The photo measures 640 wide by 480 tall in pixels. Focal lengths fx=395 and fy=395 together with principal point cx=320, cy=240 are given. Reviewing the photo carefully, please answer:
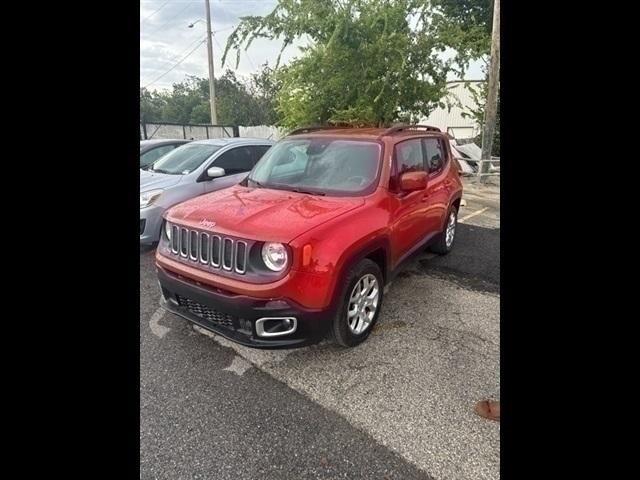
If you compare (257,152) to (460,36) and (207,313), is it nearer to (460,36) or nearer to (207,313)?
(207,313)

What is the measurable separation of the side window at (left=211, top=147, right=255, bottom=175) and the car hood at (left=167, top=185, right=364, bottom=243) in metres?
3.18

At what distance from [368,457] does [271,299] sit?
111cm

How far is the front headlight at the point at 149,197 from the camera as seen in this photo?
5.55m

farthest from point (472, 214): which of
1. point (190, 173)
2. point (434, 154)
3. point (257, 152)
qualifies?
point (190, 173)

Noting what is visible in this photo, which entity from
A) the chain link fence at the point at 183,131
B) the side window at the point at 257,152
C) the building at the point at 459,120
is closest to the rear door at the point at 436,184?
the side window at the point at 257,152

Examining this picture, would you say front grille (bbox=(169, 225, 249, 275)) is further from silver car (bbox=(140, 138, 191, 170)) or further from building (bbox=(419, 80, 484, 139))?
building (bbox=(419, 80, 484, 139))

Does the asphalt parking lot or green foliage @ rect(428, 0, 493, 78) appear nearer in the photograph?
the asphalt parking lot

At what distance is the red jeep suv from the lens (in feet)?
8.85

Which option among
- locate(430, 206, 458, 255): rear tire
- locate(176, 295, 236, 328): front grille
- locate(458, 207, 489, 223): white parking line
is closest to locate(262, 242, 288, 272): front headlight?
locate(176, 295, 236, 328): front grille
